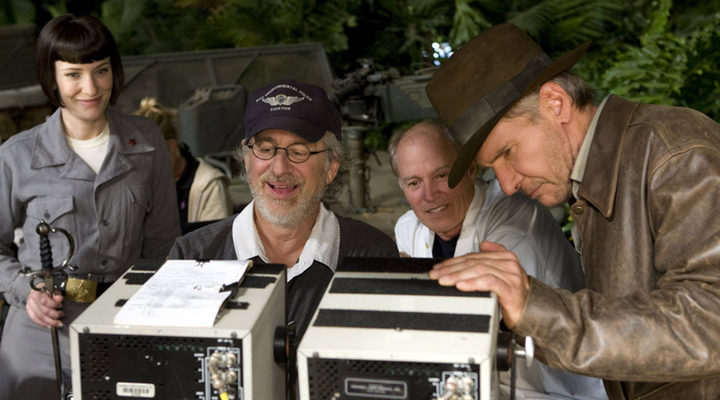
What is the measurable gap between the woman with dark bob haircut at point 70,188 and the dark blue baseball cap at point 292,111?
78 cm

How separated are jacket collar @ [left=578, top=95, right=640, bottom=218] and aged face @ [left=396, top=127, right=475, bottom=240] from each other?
90 centimetres

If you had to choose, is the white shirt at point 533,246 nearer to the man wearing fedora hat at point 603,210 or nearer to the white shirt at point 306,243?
the man wearing fedora hat at point 603,210

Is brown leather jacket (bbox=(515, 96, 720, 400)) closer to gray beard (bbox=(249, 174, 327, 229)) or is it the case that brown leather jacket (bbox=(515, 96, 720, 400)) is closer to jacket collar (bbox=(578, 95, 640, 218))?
jacket collar (bbox=(578, 95, 640, 218))

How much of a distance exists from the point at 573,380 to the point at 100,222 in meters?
1.70

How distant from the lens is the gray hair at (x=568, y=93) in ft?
5.89

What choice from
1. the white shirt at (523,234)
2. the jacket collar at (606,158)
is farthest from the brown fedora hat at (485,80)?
the white shirt at (523,234)

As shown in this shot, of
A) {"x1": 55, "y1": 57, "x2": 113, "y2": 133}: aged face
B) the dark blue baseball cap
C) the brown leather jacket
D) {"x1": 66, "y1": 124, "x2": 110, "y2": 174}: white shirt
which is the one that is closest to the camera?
the brown leather jacket

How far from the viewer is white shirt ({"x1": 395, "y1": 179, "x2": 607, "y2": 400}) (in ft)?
7.11

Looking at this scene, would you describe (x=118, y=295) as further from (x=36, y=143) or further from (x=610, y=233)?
(x=36, y=143)

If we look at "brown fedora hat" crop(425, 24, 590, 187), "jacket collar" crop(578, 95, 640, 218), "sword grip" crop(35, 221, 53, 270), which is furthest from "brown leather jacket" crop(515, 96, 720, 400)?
"sword grip" crop(35, 221, 53, 270)

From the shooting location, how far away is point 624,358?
1471mm

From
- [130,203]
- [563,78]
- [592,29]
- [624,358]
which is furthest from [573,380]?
[592,29]

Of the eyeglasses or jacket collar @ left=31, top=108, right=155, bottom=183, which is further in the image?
jacket collar @ left=31, top=108, right=155, bottom=183

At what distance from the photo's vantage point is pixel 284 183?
2211 mm
